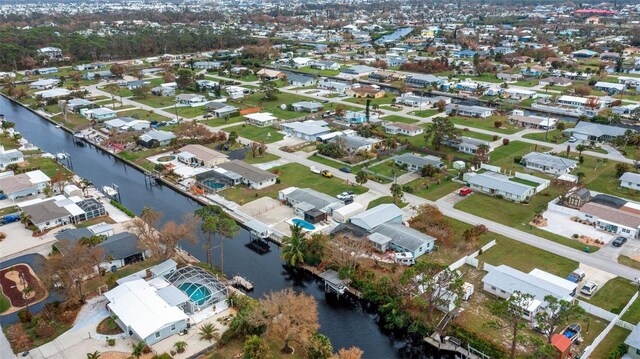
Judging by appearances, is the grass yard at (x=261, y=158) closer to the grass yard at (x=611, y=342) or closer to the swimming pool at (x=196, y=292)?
the swimming pool at (x=196, y=292)

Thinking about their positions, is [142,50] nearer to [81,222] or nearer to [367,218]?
[81,222]

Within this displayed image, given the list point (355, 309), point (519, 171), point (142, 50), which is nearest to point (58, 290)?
point (355, 309)

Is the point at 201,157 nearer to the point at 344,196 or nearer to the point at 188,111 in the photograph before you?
the point at 344,196

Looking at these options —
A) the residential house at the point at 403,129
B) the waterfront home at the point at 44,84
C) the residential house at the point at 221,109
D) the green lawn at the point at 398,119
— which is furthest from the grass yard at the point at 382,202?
the waterfront home at the point at 44,84

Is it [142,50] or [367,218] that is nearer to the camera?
[367,218]

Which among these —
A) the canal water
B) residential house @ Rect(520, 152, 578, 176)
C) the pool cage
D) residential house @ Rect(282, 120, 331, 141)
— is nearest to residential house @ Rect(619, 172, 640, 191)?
residential house @ Rect(520, 152, 578, 176)
